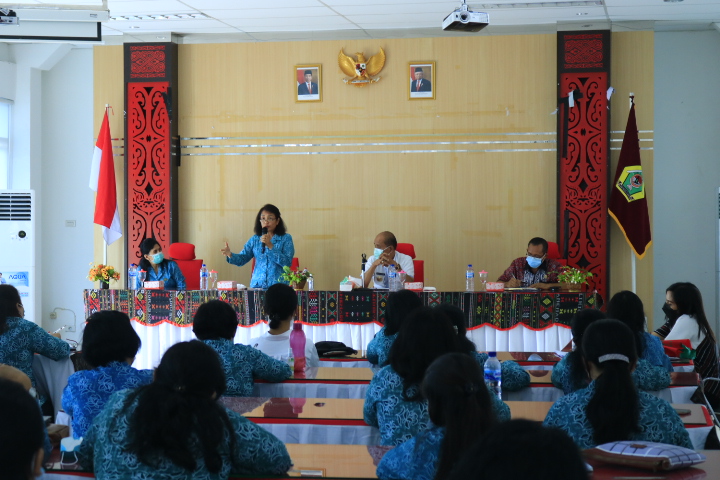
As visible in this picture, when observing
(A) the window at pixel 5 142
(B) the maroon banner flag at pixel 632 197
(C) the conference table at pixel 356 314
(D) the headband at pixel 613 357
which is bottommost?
(C) the conference table at pixel 356 314

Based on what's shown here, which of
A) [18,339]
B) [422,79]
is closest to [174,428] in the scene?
[18,339]

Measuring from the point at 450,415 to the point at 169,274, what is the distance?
19.5 feet

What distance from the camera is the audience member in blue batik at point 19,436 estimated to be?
4.23 ft

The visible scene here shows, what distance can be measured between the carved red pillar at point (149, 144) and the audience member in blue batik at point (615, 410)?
22.1 ft

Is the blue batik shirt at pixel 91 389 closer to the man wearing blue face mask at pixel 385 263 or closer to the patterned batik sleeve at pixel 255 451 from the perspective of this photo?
the patterned batik sleeve at pixel 255 451

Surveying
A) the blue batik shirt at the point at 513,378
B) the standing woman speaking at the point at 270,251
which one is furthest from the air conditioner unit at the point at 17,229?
the blue batik shirt at the point at 513,378

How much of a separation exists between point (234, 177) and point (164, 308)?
2185 mm

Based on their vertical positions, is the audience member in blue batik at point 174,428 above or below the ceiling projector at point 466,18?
below

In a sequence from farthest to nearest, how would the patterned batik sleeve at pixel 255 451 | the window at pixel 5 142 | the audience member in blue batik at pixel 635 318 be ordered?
the window at pixel 5 142
the audience member in blue batik at pixel 635 318
the patterned batik sleeve at pixel 255 451

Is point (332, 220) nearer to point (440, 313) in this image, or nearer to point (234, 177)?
point (234, 177)

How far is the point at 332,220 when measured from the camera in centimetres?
870

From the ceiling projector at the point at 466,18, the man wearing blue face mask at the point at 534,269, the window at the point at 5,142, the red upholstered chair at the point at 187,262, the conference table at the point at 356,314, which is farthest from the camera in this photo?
the window at the point at 5,142

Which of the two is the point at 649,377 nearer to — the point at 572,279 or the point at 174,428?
the point at 174,428

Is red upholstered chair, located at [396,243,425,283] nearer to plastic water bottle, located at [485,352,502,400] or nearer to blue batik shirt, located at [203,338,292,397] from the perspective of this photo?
blue batik shirt, located at [203,338,292,397]
